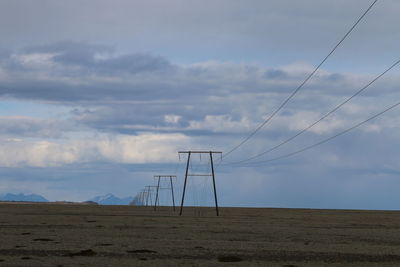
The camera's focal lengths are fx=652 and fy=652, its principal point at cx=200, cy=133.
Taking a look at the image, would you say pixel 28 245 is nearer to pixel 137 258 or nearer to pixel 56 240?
pixel 56 240

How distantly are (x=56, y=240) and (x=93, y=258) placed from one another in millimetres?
8861

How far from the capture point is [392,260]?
2689cm

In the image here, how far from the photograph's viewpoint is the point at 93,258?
24547 millimetres

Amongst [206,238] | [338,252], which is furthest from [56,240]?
[338,252]

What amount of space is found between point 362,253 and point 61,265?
46.4 ft

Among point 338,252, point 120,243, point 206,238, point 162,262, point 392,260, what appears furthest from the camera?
point 206,238

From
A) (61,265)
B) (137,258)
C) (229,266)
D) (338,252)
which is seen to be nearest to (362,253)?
(338,252)

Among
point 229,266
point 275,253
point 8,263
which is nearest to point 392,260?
point 275,253

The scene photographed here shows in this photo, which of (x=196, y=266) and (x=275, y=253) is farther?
(x=275, y=253)

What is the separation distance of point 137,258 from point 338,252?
32.3ft

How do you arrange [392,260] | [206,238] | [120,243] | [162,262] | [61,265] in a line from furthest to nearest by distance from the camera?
[206,238]
[120,243]
[392,260]
[162,262]
[61,265]

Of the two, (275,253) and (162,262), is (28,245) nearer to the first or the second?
(162,262)

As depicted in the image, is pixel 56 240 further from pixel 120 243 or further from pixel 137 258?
pixel 137 258

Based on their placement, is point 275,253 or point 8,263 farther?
point 275,253
